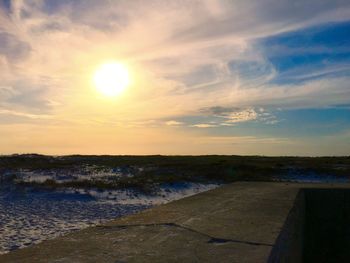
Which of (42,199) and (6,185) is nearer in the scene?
(42,199)

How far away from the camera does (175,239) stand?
4.15 m

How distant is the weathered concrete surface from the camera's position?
3465 millimetres

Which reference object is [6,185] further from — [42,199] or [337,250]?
[337,250]

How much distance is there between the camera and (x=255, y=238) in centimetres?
421

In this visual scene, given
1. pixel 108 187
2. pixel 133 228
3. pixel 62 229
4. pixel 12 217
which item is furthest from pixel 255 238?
pixel 108 187

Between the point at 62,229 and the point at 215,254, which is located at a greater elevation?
the point at 215,254

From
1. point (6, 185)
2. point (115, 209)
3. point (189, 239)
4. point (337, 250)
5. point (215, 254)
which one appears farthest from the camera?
point (6, 185)

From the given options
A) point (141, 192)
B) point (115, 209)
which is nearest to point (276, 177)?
point (141, 192)

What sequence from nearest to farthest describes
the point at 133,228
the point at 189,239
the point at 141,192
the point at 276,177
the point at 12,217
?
the point at 189,239 < the point at 133,228 < the point at 12,217 < the point at 141,192 < the point at 276,177

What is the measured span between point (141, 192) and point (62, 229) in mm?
7414

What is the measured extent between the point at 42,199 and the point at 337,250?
37.8ft

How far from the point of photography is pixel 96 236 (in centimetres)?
432

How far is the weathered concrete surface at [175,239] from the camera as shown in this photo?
346 cm

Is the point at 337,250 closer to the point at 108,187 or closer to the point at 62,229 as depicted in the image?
the point at 62,229
